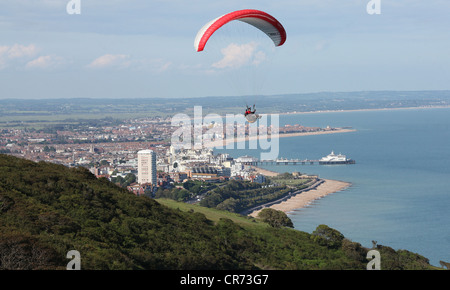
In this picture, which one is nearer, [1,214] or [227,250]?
[1,214]

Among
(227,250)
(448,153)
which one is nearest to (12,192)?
(227,250)

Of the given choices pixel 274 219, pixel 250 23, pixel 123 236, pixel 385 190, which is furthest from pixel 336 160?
pixel 123 236

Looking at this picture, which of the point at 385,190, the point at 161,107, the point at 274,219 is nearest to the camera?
the point at 274,219

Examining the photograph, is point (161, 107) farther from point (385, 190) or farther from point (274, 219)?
point (274, 219)

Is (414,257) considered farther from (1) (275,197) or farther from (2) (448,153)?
(2) (448,153)

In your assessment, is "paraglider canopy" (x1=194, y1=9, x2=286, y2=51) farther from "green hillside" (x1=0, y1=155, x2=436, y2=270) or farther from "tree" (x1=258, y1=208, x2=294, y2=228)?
"tree" (x1=258, y1=208, x2=294, y2=228)

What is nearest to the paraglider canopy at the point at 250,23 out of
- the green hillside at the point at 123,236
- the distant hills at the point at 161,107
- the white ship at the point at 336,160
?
the green hillside at the point at 123,236
